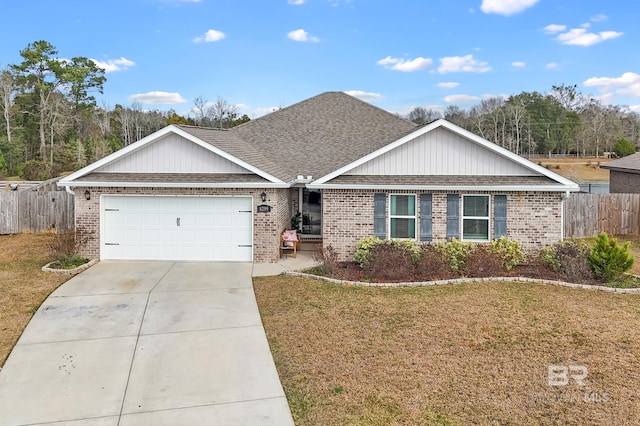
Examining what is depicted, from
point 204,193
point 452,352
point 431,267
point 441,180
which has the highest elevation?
point 441,180

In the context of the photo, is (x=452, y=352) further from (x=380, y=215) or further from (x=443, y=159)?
(x=443, y=159)

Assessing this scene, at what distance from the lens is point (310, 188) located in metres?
14.0

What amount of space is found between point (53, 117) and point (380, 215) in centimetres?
5107

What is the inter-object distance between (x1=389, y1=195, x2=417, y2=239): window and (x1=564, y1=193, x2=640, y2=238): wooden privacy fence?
27.9 feet

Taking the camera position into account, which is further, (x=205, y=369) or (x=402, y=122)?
(x=402, y=122)

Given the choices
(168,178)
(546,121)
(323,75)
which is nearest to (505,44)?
(323,75)

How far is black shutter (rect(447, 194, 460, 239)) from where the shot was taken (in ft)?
43.8

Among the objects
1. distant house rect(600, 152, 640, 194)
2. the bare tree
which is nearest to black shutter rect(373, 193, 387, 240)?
distant house rect(600, 152, 640, 194)

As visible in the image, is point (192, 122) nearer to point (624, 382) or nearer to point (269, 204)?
point (269, 204)

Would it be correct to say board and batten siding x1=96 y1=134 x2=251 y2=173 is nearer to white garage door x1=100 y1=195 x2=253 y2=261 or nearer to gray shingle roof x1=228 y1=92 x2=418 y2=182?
white garage door x1=100 y1=195 x2=253 y2=261

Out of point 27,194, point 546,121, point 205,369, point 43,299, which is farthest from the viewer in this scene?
point 546,121

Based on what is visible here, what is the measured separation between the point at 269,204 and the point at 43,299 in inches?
242

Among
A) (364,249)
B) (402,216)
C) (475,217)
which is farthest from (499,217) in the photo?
(364,249)

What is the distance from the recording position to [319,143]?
19125 millimetres
